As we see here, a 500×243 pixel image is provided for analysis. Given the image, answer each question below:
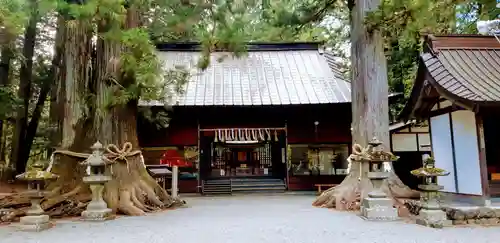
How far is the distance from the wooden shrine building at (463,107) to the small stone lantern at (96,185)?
20.0ft

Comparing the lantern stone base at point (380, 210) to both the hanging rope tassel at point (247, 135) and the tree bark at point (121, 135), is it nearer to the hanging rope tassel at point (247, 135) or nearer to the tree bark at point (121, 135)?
the tree bark at point (121, 135)

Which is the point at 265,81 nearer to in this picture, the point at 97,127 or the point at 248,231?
the point at 97,127

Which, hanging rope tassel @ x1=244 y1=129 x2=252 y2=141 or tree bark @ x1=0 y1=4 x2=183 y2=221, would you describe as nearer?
tree bark @ x1=0 y1=4 x2=183 y2=221

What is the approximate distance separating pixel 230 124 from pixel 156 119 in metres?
2.72

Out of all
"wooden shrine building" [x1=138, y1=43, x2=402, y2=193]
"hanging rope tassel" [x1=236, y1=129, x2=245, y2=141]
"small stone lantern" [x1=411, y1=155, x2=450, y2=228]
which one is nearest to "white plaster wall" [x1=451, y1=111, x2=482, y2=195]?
"small stone lantern" [x1=411, y1=155, x2=450, y2=228]

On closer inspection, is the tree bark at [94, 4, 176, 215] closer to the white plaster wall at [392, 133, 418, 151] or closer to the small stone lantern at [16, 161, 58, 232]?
the small stone lantern at [16, 161, 58, 232]

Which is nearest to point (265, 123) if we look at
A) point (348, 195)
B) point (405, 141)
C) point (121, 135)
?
point (405, 141)

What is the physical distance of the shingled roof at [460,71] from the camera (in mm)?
5902

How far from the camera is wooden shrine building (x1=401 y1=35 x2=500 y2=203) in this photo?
6.02 metres

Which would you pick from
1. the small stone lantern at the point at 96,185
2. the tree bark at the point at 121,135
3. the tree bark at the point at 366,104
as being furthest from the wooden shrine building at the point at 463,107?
the small stone lantern at the point at 96,185

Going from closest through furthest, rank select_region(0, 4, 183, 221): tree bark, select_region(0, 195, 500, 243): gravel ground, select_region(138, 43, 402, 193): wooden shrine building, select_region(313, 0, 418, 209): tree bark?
select_region(0, 195, 500, 243): gravel ground, select_region(0, 4, 183, 221): tree bark, select_region(313, 0, 418, 209): tree bark, select_region(138, 43, 402, 193): wooden shrine building

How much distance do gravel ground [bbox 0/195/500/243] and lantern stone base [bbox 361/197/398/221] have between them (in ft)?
0.64

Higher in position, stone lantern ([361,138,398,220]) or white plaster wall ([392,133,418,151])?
white plaster wall ([392,133,418,151])

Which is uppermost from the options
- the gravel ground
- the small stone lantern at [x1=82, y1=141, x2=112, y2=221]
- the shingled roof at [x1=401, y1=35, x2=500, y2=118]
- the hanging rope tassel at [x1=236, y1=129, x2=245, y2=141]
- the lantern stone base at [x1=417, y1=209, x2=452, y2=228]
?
the shingled roof at [x1=401, y1=35, x2=500, y2=118]
